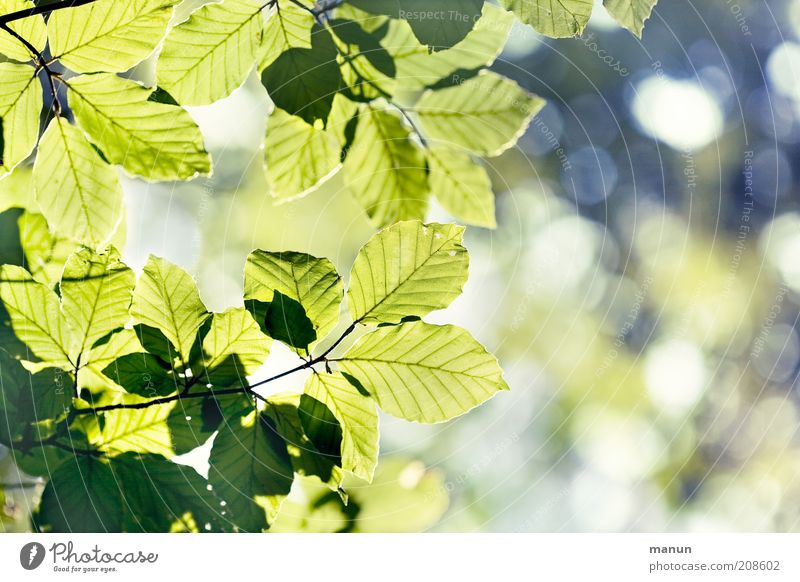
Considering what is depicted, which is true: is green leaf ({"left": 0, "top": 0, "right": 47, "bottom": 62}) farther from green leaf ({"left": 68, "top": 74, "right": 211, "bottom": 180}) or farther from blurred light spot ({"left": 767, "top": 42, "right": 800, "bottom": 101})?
blurred light spot ({"left": 767, "top": 42, "right": 800, "bottom": 101})

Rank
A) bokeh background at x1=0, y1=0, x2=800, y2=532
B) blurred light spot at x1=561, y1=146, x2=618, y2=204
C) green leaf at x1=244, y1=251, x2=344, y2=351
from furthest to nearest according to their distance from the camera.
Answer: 1. blurred light spot at x1=561, y1=146, x2=618, y2=204
2. bokeh background at x1=0, y1=0, x2=800, y2=532
3. green leaf at x1=244, y1=251, x2=344, y2=351

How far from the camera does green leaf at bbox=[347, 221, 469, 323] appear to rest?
25 cm

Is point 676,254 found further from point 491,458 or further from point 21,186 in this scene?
point 21,186

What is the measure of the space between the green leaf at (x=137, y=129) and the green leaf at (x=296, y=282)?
0.07 m

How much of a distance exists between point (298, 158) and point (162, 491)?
176 mm

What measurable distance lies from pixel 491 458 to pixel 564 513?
0.30ft

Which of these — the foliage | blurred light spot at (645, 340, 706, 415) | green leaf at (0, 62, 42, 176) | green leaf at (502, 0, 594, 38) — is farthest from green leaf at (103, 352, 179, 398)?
blurred light spot at (645, 340, 706, 415)

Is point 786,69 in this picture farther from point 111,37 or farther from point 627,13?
point 111,37

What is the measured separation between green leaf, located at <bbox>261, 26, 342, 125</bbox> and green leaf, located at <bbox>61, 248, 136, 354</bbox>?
11 centimetres

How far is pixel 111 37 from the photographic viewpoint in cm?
27

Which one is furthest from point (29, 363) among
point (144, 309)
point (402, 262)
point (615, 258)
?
point (615, 258)

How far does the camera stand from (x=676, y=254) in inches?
30.4
